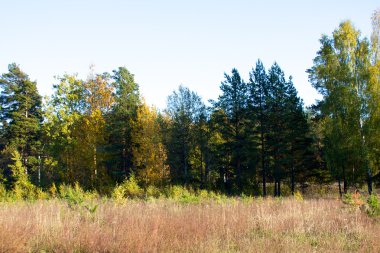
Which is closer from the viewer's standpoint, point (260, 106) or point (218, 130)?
point (260, 106)

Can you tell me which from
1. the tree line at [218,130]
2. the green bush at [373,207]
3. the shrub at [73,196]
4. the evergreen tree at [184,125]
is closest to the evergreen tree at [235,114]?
the tree line at [218,130]

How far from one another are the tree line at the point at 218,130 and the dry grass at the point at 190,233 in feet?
47.5

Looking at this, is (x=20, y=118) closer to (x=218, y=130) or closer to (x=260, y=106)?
(x=218, y=130)

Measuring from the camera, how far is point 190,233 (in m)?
6.85

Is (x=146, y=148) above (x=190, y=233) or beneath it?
above

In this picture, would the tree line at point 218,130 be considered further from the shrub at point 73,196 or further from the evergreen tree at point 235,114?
the shrub at point 73,196

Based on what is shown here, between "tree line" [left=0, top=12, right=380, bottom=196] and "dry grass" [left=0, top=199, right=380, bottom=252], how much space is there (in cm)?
1447

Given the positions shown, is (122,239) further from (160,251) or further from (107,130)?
(107,130)

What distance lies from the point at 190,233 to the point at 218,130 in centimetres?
2539

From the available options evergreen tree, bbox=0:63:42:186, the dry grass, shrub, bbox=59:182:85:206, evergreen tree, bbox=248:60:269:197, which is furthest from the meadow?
evergreen tree, bbox=0:63:42:186

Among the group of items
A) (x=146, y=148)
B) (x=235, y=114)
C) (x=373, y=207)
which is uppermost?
(x=235, y=114)

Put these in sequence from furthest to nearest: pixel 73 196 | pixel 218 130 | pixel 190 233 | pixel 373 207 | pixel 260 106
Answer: pixel 218 130 → pixel 260 106 → pixel 73 196 → pixel 373 207 → pixel 190 233

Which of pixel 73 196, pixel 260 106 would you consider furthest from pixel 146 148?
pixel 73 196

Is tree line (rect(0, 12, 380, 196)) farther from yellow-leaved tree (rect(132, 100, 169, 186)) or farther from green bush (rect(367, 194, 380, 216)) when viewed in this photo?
green bush (rect(367, 194, 380, 216))
